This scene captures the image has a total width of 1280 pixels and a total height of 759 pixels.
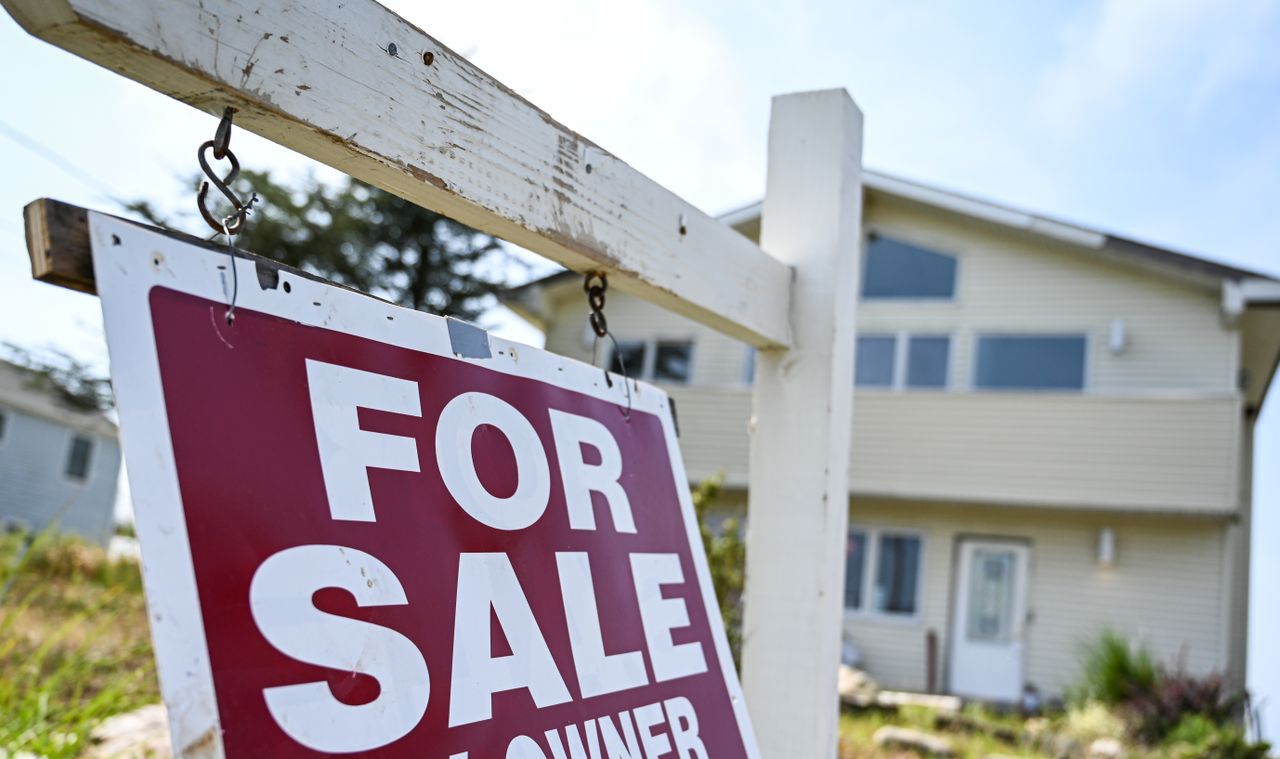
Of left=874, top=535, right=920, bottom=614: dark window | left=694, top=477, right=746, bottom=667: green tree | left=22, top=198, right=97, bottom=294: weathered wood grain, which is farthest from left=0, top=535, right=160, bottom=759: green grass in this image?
left=874, top=535, right=920, bottom=614: dark window

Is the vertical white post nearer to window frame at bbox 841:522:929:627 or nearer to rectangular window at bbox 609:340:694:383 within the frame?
window frame at bbox 841:522:929:627

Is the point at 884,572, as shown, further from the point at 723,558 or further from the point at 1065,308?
the point at 723,558

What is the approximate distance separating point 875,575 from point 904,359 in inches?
113

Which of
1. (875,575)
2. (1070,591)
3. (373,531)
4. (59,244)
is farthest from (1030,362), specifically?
(59,244)

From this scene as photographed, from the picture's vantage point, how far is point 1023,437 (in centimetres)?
1313

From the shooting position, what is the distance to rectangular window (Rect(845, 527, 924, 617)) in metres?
13.9

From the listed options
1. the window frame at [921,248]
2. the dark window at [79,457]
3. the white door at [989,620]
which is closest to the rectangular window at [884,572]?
the white door at [989,620]

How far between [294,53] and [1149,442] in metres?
13.1

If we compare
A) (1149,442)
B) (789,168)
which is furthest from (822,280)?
(1149,442)

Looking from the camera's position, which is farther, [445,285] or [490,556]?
[445,285]

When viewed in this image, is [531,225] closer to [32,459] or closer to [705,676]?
[705,676]

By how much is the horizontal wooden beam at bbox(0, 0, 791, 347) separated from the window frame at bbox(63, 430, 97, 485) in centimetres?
2832

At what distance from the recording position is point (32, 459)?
83.0 ft

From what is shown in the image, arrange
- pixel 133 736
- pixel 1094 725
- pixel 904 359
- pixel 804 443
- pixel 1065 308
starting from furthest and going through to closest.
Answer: pixel 904 359 < pixel 1065 308 < pixel 1094 725 < pixel 133 736 < pixel 804 443
